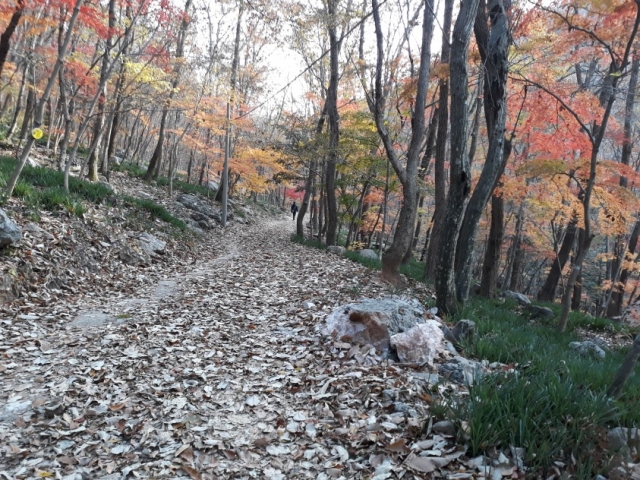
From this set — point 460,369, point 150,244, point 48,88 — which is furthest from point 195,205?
point 460,369

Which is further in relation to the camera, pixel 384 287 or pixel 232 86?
pixel 232 86

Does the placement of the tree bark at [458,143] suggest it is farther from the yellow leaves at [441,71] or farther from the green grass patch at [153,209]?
the green grass patch at [153,209]

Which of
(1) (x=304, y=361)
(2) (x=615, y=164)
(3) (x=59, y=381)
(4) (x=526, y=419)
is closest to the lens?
(4) (x=526, y=419)

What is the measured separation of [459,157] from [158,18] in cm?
1011

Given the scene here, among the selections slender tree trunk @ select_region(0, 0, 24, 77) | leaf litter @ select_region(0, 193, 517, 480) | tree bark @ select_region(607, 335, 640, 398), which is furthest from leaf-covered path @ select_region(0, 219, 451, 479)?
slender tree trunk @ select_region(0, 0, 24, 77)

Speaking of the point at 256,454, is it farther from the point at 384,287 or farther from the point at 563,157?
the point at 563,157

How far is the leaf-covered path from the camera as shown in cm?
254

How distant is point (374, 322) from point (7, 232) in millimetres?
4925

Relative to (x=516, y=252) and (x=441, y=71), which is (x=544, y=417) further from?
(x=516, y=252)

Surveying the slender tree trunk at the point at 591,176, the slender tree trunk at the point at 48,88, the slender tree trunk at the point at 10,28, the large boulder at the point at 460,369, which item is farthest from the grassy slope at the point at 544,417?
the slender tree trunk at the point at 10,28

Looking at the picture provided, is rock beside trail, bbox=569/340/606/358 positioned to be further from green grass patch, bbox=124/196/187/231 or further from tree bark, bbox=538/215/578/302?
green grass patch, bbox=124/196/187/231

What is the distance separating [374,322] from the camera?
4.25 metres

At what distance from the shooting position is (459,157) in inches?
192

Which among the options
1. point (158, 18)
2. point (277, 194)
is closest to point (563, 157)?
point (158, 18)
